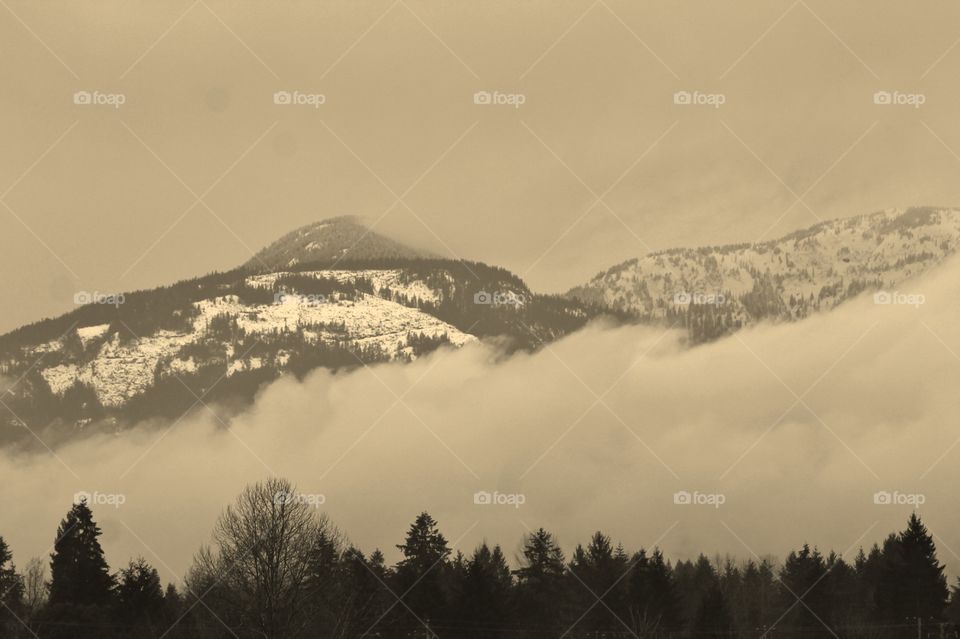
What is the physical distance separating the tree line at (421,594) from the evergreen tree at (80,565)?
13 centimetres

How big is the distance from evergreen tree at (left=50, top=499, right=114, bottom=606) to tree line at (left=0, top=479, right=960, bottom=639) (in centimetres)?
13

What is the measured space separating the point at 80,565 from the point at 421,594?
986 inches

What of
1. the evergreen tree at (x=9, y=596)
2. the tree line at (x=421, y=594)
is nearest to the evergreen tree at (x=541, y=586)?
the tree line at (x=421, y=594)

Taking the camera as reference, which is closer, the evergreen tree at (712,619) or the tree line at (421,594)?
the tree line at (421,594)

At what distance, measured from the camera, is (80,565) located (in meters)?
111

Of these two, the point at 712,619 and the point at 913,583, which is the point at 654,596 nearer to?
the point at 712,619

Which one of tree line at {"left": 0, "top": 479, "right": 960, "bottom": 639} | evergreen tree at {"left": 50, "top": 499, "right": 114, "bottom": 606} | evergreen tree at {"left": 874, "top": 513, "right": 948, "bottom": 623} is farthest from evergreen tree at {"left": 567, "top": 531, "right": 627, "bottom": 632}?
evergreen tree at {"left": 50, "top": 499, "right": 114, "bottom": 606}

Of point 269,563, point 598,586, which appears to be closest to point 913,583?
point 598,586

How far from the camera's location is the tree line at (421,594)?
283 feet

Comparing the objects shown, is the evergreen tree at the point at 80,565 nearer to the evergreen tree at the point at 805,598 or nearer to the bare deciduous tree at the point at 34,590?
the bare deciduous tree at the point at 34,590

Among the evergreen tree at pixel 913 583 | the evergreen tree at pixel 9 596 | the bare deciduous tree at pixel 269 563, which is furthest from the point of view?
the evergreen tree at pixel 913 583

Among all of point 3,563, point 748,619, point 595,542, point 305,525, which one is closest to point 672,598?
point 595,542

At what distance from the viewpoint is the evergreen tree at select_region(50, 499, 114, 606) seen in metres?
109

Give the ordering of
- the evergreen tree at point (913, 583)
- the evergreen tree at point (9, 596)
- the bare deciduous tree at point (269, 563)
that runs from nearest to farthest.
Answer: the bare deciduous tree at point (269, 563) < the evergreen tree at point (9, 596) < the evergreen tree at point (913, 583)
